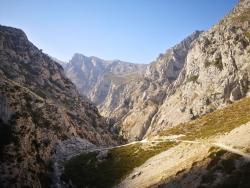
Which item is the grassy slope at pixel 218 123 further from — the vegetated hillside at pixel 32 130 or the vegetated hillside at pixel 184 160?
the vegetated hillside at pixel 32 130

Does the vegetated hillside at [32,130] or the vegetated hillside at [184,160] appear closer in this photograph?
the vegetated hillside at [184,160]

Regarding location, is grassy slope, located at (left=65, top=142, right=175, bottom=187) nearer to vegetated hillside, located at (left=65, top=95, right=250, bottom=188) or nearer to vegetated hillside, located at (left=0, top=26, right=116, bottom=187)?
vegetated hillside, located at (left=65, top=95, right=250, bottom=188)

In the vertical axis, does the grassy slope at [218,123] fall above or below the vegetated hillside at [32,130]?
below

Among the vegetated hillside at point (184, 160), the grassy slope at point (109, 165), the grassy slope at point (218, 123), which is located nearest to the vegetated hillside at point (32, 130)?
the grassy slope at point (109, 165)

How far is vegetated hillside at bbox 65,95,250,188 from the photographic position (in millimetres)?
43766

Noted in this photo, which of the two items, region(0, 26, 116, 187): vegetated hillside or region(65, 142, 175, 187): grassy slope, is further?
region(0, 26, 116, 187): vegetated hillside

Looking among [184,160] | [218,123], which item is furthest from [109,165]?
[218,123]

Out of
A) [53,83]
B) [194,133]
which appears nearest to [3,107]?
[194,133]

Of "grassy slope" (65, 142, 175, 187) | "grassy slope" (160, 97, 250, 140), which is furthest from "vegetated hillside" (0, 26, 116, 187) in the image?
"grassy slope" (160, 97, 250, 140)

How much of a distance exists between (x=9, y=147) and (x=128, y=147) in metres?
27.4

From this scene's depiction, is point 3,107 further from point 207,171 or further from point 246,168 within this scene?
point 246,168

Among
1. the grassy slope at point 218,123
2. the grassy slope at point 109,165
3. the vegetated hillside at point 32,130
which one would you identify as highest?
the vegetated hillside at point 32,130

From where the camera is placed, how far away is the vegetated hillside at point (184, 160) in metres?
43.8

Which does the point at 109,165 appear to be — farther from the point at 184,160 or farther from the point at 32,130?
the point at 32,130
